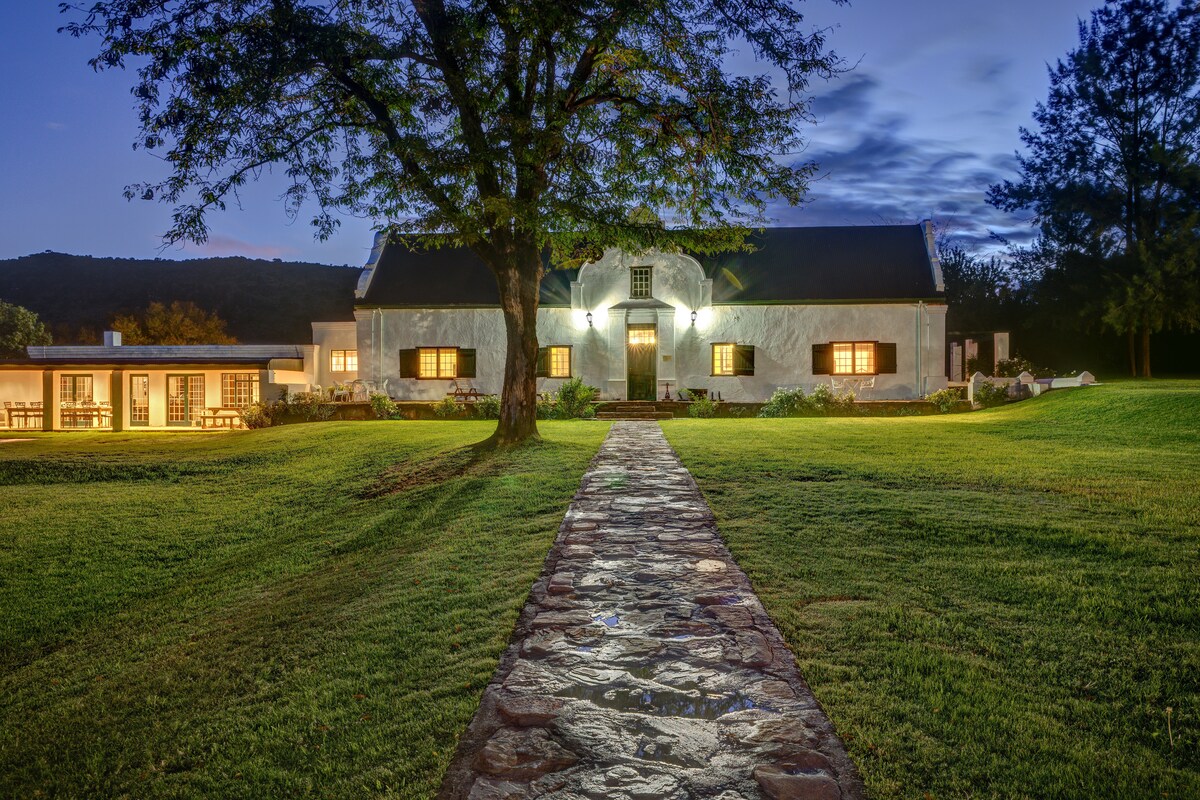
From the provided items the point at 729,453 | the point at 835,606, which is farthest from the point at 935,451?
the point at 835,606

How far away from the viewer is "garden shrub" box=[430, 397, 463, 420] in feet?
70.0

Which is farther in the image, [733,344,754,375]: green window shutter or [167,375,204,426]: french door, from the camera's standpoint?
[167,375,204,426]: french door

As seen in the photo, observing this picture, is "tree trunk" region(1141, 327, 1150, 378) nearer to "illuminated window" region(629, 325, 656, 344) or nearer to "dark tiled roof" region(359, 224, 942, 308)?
"dark tiled roof" region(359, 224, 942, 308)

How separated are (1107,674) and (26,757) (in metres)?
5.42

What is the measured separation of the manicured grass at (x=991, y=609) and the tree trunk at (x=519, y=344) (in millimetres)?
3708

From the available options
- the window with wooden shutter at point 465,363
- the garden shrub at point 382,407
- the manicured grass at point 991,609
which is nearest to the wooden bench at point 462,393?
the window with wooden shutter at point 465,363

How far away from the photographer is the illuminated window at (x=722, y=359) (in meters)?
22.6

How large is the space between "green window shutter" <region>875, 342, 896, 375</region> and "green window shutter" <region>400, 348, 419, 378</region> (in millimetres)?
14849

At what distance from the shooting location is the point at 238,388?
25.5m

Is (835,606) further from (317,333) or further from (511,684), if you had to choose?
(317,333)

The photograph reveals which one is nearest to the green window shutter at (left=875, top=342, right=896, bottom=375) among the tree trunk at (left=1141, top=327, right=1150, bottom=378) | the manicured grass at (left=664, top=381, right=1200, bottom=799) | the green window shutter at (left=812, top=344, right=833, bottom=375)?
the green window shutter at (left=812, top=344, right=833, bottom=375)

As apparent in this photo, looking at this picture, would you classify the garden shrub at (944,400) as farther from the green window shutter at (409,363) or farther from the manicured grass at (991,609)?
the green window shutter at (409,363)

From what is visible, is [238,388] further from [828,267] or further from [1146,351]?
[1146,351]

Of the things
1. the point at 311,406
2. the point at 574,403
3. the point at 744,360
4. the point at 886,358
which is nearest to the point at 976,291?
the point at 886,358
